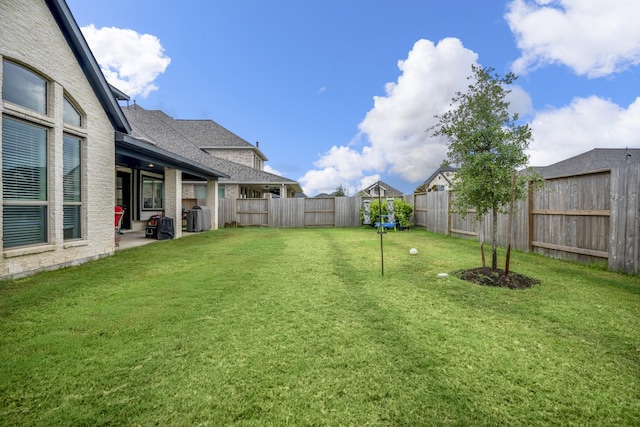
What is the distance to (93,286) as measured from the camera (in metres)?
4.62

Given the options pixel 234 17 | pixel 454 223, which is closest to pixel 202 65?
pixel 234 17

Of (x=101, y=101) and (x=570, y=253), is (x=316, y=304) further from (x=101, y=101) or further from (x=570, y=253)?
(x=101, y=101)

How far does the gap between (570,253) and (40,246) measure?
35.6 ft

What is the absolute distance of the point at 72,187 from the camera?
6.25 meters

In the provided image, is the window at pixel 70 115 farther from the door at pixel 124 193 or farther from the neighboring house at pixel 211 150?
the neighboring house at pixel 211 150

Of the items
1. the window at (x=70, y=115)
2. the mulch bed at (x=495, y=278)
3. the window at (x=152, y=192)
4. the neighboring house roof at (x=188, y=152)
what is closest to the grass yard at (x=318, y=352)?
the mulch bed at (x=495, y=278)

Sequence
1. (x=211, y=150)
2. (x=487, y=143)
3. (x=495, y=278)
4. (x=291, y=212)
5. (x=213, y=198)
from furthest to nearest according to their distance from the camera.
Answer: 1. (x=211, y=150)
2. (x=291, y=212)
3. (x=213, y=198)
4. (x=487, y=143)
5. (x=495, y=278)

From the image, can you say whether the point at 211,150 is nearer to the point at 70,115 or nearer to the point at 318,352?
the point at 70,115

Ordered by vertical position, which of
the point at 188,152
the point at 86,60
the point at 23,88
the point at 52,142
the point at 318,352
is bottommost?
the point at 318,352

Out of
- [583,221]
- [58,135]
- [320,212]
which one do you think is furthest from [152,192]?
[583,221]

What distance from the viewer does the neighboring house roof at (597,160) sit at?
1844 cm

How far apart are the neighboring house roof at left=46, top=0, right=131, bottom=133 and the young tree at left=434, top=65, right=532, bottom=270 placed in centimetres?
763

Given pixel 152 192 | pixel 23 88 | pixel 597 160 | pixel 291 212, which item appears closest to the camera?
pixel 23 88

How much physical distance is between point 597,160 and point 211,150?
28.3 metres
